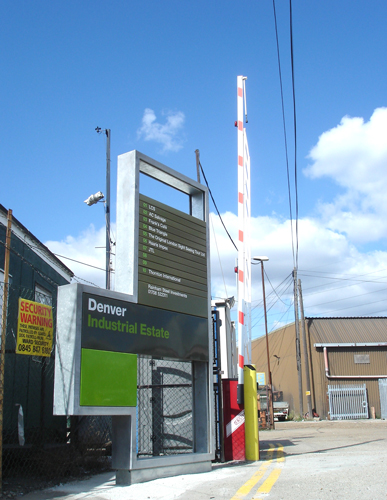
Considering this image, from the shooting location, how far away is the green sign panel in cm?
671

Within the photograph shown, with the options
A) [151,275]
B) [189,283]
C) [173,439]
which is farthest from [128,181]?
[173,439]

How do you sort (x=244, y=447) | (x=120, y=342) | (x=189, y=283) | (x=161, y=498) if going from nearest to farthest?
1. (x=161, y=498)
2. (x=120, y=342)
3. (x=189, y=283)
4. (x=244, y=447)

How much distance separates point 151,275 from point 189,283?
2.77 ft

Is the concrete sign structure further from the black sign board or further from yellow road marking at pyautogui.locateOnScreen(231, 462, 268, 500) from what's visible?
yellow road marking at pyautogui.locateOnScreen(231, 462, 268, 500)

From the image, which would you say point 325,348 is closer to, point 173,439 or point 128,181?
point 173,439

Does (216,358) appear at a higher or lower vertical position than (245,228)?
lower

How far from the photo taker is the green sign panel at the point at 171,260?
671 cm

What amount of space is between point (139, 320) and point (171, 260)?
1.14m

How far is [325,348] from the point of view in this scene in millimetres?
30188

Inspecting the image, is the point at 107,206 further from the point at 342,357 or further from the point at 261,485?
the point at 342,357

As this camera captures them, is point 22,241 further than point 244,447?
Yes

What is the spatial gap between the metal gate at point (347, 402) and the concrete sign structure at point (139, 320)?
79.5 ft

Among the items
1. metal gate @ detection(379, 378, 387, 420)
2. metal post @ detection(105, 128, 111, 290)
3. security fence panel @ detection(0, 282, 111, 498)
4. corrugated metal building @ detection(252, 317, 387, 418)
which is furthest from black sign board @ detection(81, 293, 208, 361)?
metal gate @ detection(379, 378, 387, 420)

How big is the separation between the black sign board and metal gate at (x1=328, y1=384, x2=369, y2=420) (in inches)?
960
